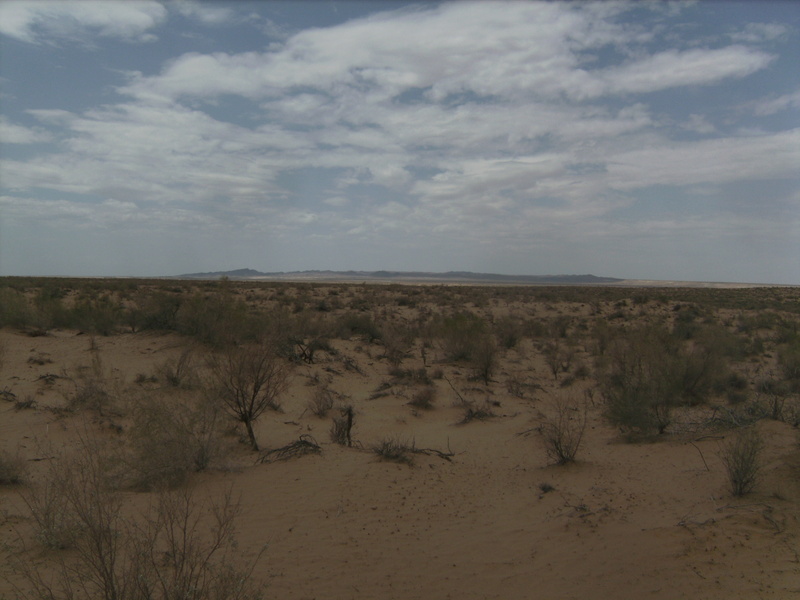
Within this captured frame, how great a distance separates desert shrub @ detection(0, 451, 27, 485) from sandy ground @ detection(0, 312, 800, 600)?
7.9 inches

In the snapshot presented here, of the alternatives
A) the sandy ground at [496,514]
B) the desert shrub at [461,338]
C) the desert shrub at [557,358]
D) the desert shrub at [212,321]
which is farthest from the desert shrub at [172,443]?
the desert shrub at [557,358]

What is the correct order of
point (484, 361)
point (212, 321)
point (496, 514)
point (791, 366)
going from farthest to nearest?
point (212, 321) < point (484, 361) < point (791, 366) < point (496, 514)

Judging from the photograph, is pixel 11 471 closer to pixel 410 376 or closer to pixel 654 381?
pixel 410 376

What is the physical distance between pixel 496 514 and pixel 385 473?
2068mm

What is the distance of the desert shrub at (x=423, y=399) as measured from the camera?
49.4 ft

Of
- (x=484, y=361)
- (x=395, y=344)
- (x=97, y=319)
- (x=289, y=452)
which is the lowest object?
(x=289, y=452)

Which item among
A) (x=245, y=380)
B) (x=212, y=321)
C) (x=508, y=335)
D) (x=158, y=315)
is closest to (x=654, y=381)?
(x=245, y=380)

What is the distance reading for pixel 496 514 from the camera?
7.83 metres

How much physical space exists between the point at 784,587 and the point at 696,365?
9397 millimetres

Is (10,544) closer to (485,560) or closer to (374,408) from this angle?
(485,560)

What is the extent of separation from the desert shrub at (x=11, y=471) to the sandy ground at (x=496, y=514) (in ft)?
0.66

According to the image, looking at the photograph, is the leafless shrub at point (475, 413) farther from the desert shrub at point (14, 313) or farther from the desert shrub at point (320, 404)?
the desert shrub at point (14, 313)

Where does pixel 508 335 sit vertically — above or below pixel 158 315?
below

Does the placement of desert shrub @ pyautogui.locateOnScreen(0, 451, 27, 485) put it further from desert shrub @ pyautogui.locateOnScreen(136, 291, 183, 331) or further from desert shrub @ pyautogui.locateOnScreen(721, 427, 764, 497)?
desert shrub @ pyautogui.locateOnScreen(136, 291, 183, 331)
